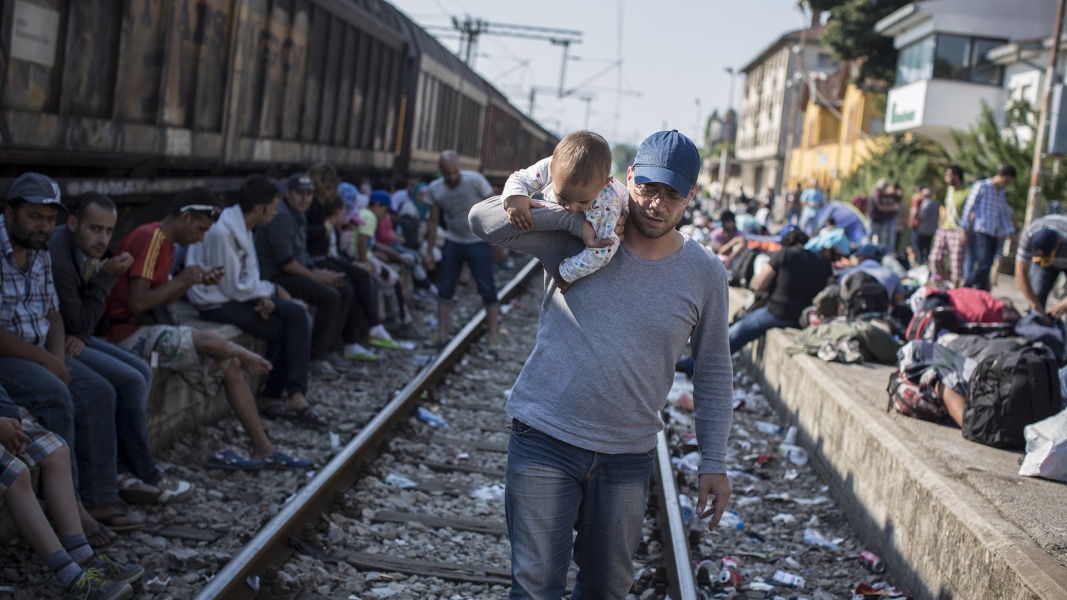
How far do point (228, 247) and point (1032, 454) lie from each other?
16.3 ft

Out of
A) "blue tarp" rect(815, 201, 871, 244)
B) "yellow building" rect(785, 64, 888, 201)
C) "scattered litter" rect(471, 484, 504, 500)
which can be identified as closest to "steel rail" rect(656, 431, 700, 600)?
"scattered litter" rect(471, 484, 504, 500)

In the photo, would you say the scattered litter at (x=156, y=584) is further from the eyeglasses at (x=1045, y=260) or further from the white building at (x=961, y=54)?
the white building at (x=961, y=54)

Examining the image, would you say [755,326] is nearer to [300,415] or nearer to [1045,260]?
[1045,260]

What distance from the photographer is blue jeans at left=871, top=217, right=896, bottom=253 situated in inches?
798

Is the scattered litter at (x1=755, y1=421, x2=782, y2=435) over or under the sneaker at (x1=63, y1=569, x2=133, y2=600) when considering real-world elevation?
over

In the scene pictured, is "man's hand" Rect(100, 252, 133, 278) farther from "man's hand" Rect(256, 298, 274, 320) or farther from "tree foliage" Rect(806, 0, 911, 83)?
"tree foliage" Rect(806, 0, 911, 83)

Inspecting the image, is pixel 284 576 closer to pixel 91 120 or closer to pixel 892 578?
pixel 892 578

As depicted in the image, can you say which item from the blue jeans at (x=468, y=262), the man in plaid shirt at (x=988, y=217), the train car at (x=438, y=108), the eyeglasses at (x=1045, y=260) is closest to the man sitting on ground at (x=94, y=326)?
the blue jeans at (x=468, y=262)

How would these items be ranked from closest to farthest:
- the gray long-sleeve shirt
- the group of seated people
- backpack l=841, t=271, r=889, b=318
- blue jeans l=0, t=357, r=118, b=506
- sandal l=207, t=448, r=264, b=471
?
the gray long-sleeve shirt
the group of seated people
blue jeans l=0, t=357, r=118, b=506
sandal l=207, t=448, r=264, b=471
backpack l=841, t=271, r=889, b=318

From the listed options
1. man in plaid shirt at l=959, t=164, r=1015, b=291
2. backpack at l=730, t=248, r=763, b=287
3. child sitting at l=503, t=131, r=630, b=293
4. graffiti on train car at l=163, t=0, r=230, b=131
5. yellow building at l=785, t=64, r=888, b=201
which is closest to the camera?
child sitting at l=503, t=131, r=630, b=293

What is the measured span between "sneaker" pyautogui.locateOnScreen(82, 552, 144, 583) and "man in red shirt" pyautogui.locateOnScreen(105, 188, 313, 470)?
1.65 meters

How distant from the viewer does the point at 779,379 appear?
31.3ft

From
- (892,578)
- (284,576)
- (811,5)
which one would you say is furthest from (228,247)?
(811,5)

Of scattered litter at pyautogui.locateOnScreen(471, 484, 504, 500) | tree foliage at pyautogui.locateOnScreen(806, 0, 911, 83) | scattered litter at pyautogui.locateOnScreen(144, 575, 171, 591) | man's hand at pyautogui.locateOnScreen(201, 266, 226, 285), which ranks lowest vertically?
scattered litter at pyautogui.locateOnScreen(144, 575, 171, 591)
